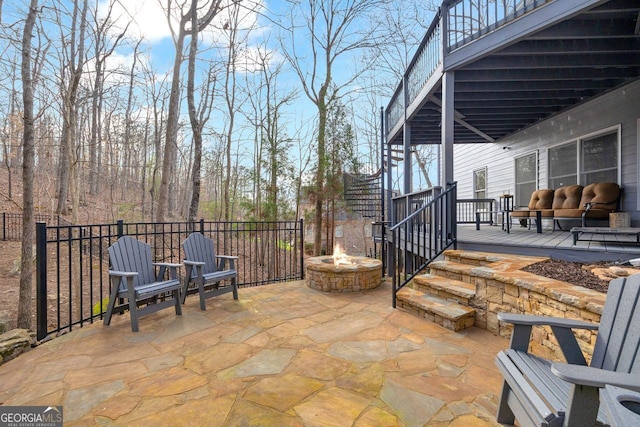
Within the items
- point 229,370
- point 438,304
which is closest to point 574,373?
point 229,370

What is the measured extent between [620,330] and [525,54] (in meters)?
3.92

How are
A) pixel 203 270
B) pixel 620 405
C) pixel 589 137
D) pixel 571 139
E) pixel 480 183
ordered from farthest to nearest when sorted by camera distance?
pixel 480 183, pixel 571 139, pixel 589 137, pixel 203 270, pixel 620 405

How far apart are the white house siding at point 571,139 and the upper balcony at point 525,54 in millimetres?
235

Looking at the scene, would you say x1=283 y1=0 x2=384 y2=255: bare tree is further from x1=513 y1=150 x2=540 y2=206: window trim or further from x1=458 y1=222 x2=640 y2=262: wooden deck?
x1=458 y1=222 x2=640 y2=262: wooden deck

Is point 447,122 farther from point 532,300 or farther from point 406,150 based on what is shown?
point 532,300

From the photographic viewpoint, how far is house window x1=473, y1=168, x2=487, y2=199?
355 inches

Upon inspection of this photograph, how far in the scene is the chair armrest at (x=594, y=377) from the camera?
952 millimetres

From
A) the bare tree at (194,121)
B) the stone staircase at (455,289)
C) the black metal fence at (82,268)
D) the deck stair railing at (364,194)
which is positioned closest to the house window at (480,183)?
the deck stair railing at (364,194)

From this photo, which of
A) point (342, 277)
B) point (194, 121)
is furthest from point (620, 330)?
point (194, 121)

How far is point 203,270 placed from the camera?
12.4 feet

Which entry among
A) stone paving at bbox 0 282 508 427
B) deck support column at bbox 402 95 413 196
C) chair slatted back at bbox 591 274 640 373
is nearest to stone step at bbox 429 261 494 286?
stone paving at bbox 0 282 508 427

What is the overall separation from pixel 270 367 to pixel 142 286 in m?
1.83

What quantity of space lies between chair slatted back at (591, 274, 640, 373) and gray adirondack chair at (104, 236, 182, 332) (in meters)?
3.55

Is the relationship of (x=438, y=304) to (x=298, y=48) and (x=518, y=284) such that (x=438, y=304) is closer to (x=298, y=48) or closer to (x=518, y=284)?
(x=518, y=284)
